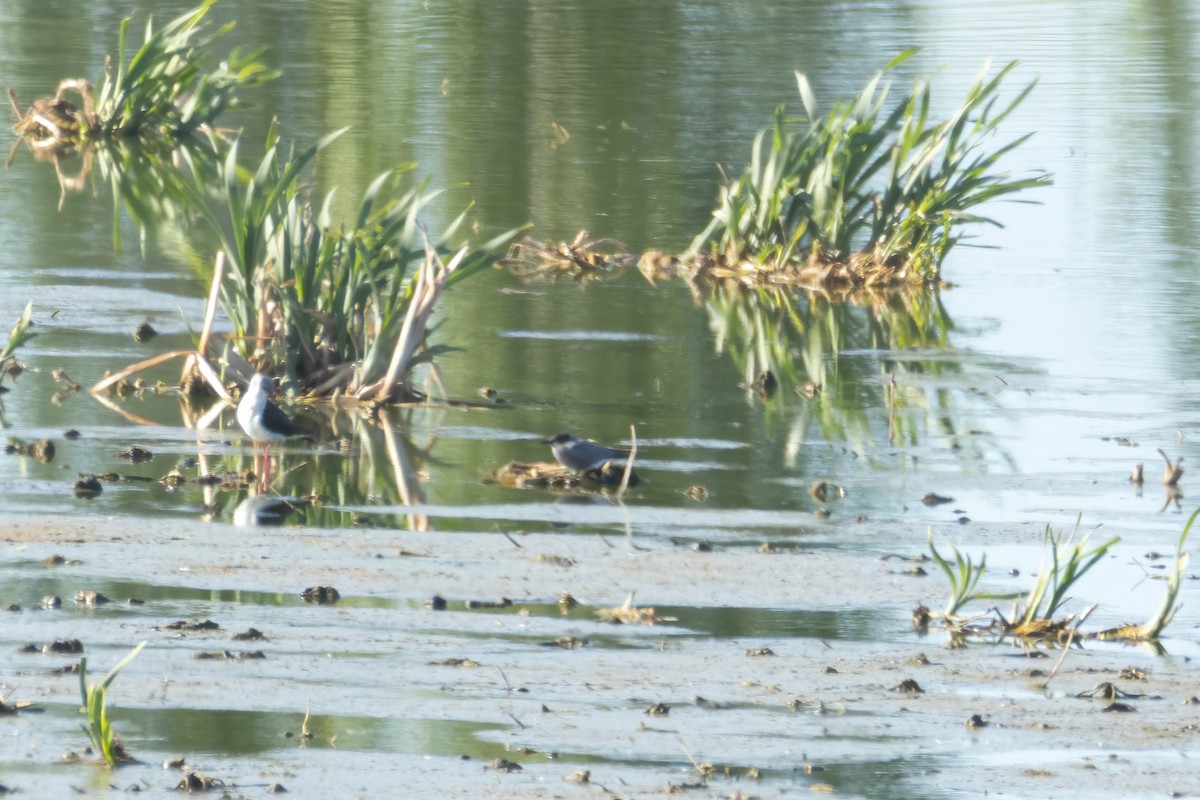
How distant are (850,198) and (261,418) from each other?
18.8 ft

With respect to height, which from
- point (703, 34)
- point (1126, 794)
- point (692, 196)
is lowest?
point (1126, 794)

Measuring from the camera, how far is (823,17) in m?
32.9

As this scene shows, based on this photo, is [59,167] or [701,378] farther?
[59,167]

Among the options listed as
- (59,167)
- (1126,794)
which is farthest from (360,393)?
(59,167)

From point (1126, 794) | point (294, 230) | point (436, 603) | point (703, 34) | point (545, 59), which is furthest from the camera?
point (703, 34)

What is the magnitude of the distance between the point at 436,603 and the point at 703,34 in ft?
80.3

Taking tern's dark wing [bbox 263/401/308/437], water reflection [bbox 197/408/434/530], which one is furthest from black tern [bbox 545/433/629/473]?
tern's dark wing [bbox 263/401/308/437]

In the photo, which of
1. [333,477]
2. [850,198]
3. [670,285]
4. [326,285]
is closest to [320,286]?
[326,285]

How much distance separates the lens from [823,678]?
19.9 feet

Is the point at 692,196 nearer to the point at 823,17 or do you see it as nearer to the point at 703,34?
the point at 703,34

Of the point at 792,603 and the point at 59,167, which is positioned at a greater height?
the point at 59,167

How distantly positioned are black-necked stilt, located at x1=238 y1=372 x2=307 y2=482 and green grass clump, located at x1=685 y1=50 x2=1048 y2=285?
4.90m

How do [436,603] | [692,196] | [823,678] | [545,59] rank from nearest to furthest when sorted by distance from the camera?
1. [823,678]
2. [436,603]
3. [692,196]
4. [545,59]

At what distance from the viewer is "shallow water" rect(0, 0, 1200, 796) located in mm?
5547
